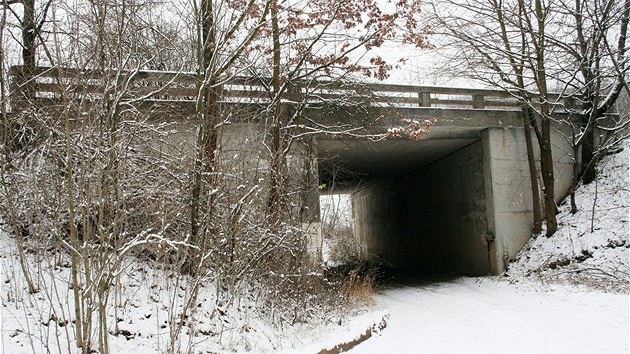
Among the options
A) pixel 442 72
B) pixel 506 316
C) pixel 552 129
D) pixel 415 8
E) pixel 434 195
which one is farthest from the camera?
pixel 434 195

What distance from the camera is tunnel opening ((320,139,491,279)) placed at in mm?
13562

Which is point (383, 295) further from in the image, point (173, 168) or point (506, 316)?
point (173, 168)

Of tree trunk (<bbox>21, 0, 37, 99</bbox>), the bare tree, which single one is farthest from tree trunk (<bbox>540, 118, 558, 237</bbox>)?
tree trunk (<bbox>21, 0, 37, 99</bbox>)

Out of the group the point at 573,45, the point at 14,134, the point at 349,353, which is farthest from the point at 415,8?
the point at 14,134

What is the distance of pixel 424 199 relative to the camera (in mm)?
16594

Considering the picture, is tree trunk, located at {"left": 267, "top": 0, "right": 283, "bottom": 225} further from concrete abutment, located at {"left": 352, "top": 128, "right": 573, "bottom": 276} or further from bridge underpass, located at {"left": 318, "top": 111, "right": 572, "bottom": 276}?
concrete abutment, located at {"left": 352, "top": 128, "right": 573, "bottom": 276}

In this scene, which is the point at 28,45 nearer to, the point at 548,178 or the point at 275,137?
the point at 275,137

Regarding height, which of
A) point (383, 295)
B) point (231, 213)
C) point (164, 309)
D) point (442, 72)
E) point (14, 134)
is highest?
point (442, 72)

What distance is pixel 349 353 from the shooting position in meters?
6.71

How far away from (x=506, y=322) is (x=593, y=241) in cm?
467

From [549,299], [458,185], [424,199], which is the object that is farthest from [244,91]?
[424,199]

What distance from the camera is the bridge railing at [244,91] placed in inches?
230

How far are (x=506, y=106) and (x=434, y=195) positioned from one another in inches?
146

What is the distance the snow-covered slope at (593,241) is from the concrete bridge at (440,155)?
0.79 metres
